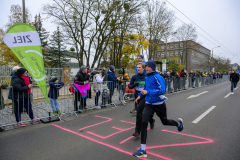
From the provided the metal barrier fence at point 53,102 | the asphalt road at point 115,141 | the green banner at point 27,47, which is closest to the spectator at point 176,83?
the metal barrier fence at point 53,102

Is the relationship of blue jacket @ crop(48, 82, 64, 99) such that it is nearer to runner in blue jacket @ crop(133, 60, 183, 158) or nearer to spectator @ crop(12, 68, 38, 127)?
spectator @ crop(12, 68, 38, 127)

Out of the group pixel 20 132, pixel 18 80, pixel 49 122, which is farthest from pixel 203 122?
pixel 18 80

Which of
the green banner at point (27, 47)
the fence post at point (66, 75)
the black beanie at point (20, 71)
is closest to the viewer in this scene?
the green banner at point (27, 47)

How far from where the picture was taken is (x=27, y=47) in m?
Answer: 5.00

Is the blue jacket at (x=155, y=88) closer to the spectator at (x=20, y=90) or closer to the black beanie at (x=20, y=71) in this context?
the spectator at (x=20, y=90)

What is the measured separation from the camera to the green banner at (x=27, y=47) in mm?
4762

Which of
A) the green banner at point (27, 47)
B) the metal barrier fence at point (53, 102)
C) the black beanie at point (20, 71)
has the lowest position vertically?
the metal barrier fence at point (53, 102)

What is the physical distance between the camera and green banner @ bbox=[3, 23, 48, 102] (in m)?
4.76

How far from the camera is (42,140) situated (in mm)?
3984

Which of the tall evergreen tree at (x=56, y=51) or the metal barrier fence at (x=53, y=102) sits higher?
the tall evergreen tree at (x=56, y=51)

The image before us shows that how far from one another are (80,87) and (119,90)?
2.68 meters

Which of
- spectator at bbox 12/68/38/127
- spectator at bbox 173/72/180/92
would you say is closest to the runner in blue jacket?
spectator at bbox 12/68/38/127

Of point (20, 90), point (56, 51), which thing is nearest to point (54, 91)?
point (20, 90)

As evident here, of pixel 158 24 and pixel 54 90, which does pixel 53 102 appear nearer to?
pixel 54 90
